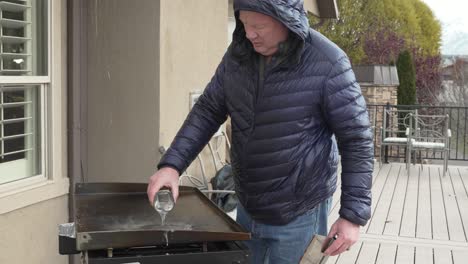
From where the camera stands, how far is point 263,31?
1843 millimetres

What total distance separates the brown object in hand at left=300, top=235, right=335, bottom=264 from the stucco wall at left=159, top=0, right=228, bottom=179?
5.57ft

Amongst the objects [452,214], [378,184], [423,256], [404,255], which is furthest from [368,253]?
[378,184]

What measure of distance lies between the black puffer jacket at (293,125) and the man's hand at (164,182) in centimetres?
4

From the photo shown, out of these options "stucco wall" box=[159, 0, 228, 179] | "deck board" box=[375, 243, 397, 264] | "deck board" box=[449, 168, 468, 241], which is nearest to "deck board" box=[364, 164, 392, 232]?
"deck board" box=[449, 168, 468, 241]

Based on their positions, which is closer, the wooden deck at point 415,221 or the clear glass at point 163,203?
the clear glass at point 163,203

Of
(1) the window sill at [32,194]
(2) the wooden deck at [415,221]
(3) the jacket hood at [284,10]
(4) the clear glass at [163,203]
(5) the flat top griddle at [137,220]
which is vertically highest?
(3) the jacket hood at [284,10]

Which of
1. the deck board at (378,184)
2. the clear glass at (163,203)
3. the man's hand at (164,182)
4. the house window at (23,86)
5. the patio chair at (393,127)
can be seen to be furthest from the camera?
the patio chair at (393,127)

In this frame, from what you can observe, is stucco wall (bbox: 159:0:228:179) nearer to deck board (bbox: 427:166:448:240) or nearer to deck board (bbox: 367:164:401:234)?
deck board (bbox: 367:164:401:234)

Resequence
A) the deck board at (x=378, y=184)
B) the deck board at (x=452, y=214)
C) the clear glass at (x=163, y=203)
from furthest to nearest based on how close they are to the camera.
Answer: the deck board at (x=378, y=184)
the deck board at (x=452, y=214)
the clear glass at (x=163, y=203)

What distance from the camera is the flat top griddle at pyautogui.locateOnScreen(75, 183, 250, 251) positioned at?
1.55m

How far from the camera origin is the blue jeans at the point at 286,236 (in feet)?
6.41

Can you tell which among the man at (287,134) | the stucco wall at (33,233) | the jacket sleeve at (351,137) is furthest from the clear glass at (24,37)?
the jacket sleeve at (351,137)

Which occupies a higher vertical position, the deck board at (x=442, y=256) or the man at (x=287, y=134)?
the man at (x=287, y=134)

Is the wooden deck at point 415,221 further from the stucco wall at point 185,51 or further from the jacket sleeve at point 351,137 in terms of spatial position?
the jacket sleeve at point 351,137
